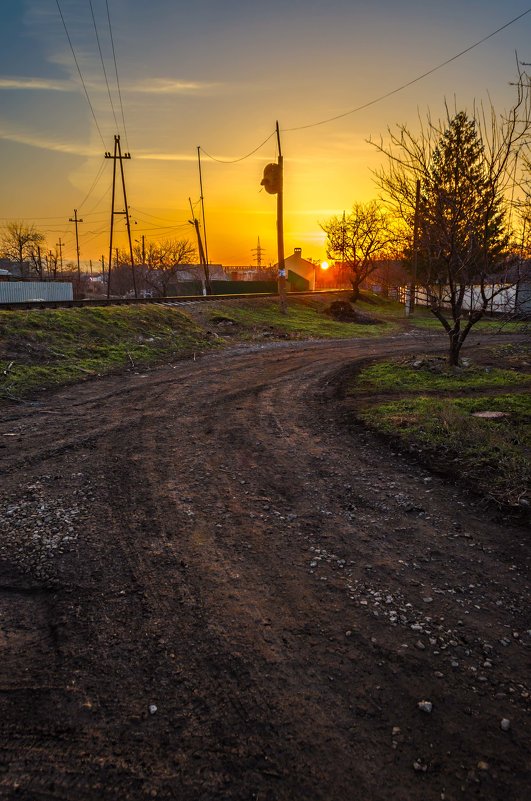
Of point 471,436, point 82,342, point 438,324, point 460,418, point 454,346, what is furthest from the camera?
point 438,324

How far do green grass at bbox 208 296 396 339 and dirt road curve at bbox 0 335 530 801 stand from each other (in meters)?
15.3

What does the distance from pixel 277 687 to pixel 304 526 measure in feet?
6.42

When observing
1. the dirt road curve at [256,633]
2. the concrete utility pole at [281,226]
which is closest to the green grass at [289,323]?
the concrete utility pole at [281,226]

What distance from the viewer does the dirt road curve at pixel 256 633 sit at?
2.41m

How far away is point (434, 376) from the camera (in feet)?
39.2

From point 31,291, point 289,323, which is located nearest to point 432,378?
point 289,323

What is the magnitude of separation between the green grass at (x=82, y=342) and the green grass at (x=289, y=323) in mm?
3529

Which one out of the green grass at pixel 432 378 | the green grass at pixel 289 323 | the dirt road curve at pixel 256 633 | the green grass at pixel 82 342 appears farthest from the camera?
the green grass at pixel 289 323

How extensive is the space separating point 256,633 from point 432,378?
9624 mm

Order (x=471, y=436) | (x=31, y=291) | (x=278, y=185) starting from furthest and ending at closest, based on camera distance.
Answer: (x=31, y=291) → (x=278, y=185) → (x=471, y=436)

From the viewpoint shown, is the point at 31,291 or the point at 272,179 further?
the point at 31,291

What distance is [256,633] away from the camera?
331 cm

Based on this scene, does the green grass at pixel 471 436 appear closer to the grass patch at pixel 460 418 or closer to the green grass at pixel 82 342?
the grass patch at pixel 460 418

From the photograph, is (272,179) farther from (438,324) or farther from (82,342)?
(82,342)
